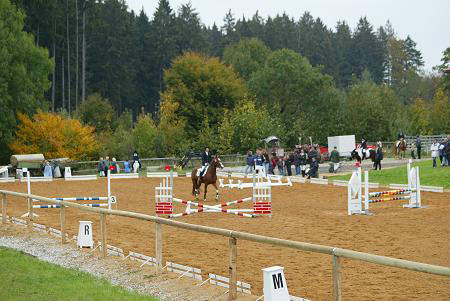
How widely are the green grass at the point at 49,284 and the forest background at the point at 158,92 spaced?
40.9m

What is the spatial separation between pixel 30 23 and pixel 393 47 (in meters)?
87.2

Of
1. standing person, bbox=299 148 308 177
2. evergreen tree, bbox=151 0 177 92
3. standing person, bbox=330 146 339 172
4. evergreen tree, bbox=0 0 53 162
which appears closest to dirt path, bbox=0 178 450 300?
standing person, bbox=299 148 308 177

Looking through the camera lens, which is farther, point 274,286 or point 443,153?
point 443,153

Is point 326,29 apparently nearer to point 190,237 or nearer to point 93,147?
point 93,147

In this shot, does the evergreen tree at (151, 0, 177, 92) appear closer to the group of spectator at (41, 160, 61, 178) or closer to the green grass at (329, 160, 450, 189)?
the group of spectator at (41, 160, 61, 178)

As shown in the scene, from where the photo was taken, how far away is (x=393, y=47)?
142 metres

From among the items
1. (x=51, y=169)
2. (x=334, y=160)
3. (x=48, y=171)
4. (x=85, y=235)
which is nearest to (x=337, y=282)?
(x=85, y=235)

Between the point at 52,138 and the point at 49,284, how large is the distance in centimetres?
4281

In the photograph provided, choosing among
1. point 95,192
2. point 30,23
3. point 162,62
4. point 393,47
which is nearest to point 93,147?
point 95,192

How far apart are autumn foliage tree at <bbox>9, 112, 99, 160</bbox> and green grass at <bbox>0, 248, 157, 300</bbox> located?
4016cm

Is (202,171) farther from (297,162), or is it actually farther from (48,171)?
(48,171)

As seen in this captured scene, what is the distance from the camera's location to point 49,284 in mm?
10602

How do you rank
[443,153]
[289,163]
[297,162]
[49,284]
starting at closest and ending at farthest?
[49,284] < [443,153] < [297,162] < [289,163]

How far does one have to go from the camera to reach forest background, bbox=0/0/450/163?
2206 inches
